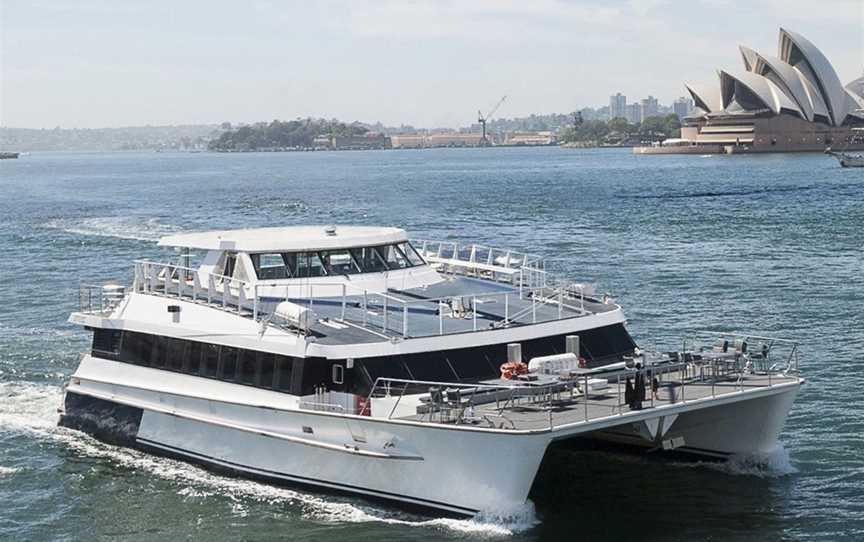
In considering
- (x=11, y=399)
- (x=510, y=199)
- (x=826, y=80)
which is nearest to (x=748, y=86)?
(x=826, y=80)

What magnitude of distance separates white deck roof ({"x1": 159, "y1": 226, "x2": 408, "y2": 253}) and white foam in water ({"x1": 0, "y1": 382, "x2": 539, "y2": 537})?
425cm

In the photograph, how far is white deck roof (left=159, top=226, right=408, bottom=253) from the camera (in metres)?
23.9

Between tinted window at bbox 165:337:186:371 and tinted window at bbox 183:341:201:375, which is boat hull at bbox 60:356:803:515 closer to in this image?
tinted window at bbox 183:341:201:375

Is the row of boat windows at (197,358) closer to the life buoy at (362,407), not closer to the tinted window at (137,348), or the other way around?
the tinted window at (137,348)

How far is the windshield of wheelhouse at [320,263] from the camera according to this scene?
24.0m

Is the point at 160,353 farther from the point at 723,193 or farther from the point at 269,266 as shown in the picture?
the point at 723,193

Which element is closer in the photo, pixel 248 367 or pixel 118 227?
pixel 248 367

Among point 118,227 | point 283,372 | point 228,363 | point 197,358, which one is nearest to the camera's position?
point 283,372

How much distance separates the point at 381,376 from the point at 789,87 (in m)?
167

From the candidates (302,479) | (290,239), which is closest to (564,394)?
(302,479)

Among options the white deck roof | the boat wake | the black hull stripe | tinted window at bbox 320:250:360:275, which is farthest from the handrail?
the boat wake

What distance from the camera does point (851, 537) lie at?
63.3 feet

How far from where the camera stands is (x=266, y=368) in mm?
21438

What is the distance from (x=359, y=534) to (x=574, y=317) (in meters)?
5.83
